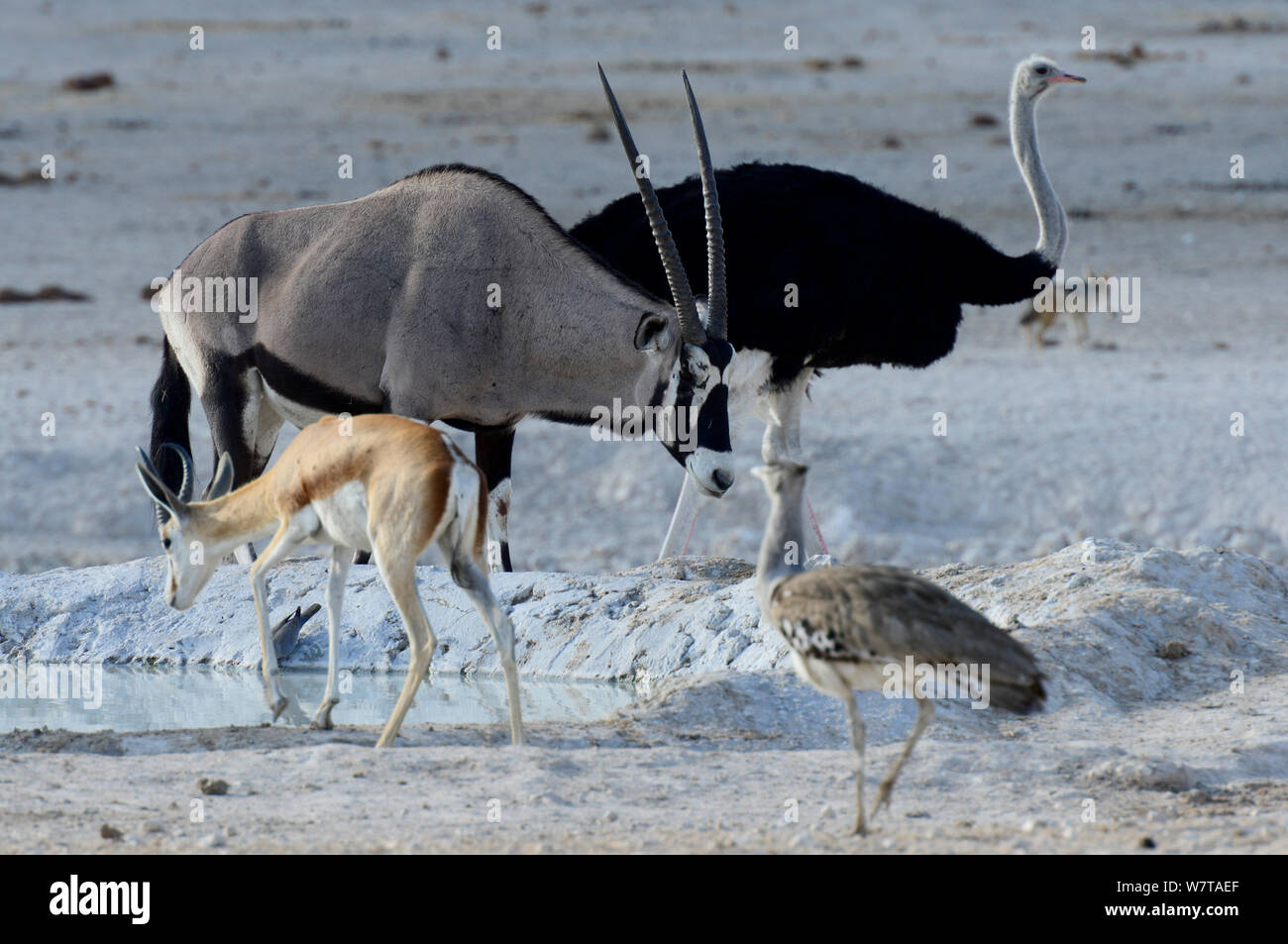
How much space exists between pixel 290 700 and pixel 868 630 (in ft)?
10.8

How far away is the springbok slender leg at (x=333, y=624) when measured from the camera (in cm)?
699

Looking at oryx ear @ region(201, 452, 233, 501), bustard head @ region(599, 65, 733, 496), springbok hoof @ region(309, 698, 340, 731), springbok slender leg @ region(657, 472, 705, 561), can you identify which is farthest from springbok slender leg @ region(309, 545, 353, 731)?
springbok slender leg @ region(657, 472, 705, 561)

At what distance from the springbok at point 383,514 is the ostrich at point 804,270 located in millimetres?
2869

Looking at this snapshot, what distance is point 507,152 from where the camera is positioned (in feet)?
92.2

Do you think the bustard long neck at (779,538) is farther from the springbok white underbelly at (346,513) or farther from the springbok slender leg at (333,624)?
the springbok slender leg at (333,624)

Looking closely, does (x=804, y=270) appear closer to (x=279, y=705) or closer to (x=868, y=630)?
(x=279, y=705)

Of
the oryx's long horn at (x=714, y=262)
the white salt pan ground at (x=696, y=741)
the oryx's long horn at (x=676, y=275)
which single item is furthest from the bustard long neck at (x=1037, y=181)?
the oryx's long horn at (x=676, y=275)

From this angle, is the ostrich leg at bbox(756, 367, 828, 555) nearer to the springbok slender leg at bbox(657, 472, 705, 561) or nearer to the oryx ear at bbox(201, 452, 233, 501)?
the springbok slender leg at bbox(657, 472, 705, 561)

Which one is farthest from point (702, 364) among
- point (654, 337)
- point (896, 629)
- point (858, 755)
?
point (896, 629)

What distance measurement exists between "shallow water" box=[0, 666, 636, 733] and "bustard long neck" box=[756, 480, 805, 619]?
2.10 m

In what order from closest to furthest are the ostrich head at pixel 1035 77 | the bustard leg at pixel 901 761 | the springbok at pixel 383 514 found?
the bustard leg at pixel 901 761, the springbok at pixel 383 514, the ostrich head at pixel 1035 77

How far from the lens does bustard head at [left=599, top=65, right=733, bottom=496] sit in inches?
342

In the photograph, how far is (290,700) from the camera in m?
7.94
